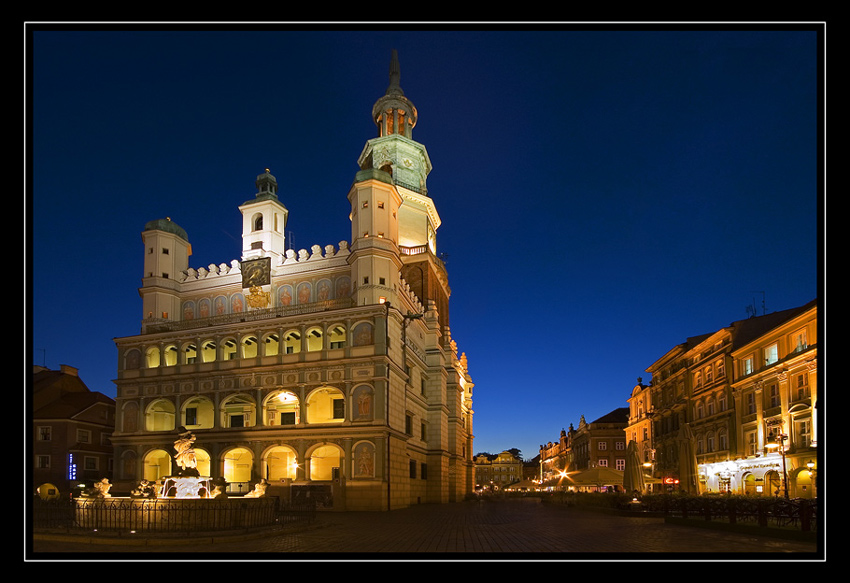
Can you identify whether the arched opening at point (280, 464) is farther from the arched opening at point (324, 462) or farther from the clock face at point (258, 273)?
the clock face at point (258, 273)

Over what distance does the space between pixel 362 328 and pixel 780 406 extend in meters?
28.7

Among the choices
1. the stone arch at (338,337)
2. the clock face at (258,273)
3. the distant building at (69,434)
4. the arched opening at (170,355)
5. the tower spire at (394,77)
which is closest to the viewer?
the stone arch at (338,337)

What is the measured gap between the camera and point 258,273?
5384 centimetres

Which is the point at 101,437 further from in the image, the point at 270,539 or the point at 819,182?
the point at 819,182

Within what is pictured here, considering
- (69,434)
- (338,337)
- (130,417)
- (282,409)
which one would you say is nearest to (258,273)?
(338,337)

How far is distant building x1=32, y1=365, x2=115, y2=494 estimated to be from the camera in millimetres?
58625

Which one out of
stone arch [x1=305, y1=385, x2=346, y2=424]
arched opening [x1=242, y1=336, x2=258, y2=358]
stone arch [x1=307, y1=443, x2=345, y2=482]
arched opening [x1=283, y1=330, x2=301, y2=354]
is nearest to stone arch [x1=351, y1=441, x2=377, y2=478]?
stone arch [x1=307, y1=443, x2=345, y2=482]

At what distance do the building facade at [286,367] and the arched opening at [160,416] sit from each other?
0.10 metres

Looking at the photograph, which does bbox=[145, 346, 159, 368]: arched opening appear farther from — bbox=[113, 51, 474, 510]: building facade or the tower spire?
the tower spire

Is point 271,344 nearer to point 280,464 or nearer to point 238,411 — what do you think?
point 238,411

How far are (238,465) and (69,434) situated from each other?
63.1 ft

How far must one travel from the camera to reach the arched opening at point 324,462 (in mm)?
47188

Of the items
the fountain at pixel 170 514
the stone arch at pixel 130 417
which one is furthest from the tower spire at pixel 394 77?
the fountain at pixel 170 514

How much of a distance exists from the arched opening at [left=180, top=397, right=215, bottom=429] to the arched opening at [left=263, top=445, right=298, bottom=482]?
236 inches
